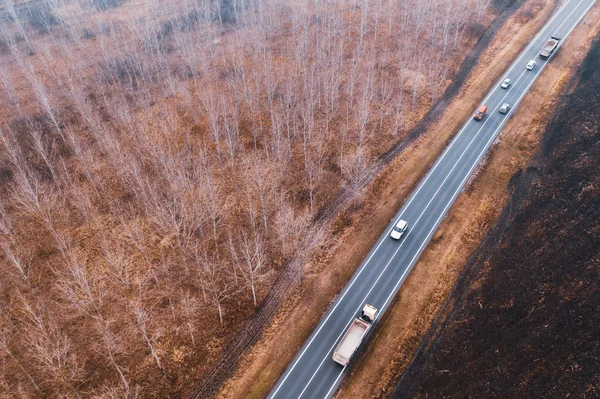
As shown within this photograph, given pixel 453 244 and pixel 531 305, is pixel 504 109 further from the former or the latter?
pixel 531 305

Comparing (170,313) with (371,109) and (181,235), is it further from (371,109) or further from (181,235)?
(371,109)

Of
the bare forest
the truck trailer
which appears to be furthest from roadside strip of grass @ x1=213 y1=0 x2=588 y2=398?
the truck trailer

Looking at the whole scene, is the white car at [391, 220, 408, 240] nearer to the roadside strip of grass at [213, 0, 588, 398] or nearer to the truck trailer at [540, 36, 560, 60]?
the roadside strip of grass at [213, 0, 588, 398]

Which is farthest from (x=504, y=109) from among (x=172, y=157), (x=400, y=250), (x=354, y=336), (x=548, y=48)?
(x=172, y=157)

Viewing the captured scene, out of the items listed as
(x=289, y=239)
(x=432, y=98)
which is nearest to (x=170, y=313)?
(x=289, y=239)

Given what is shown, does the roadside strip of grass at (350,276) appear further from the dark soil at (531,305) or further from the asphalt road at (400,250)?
the dark soil at (531,305)

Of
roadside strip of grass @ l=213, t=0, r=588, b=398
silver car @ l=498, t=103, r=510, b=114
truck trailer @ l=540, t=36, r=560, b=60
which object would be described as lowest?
roadside strip of grass @ l=213, t=0, r=588, b=398
